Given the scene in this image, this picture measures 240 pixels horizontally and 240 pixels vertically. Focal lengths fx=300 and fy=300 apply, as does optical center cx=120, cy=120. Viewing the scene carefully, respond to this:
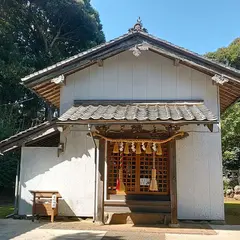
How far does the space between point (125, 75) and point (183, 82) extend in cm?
191

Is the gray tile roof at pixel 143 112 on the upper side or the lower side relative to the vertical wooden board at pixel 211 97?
lower

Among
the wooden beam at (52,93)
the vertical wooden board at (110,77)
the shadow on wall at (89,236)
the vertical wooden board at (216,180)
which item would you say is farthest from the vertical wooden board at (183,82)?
the shadow on wall at (89,236)

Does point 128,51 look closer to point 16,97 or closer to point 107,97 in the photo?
point 107,97

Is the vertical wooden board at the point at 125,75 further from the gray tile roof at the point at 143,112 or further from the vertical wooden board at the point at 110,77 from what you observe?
the gray tile roof at the point at 143,112

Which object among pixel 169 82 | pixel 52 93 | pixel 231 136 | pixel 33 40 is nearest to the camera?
pixel 169 82

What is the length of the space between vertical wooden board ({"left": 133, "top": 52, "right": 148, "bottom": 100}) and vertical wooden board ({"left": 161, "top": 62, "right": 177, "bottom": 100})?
0.60m

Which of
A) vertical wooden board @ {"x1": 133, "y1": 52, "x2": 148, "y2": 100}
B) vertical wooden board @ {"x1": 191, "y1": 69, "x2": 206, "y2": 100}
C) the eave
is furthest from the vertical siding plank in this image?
vertical wooden board @ {"x1": 133, "y1": 52, "x2": 148, "y2": 100}

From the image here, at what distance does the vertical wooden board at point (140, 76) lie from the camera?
32.2ft

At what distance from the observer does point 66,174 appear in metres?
9.36

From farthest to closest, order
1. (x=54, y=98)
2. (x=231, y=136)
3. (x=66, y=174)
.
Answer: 1. (x=231, y=136)
2. (x=54, y=98)
3. (x=66, y=174)

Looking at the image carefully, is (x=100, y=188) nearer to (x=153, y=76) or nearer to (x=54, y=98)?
(x=153, y=76)

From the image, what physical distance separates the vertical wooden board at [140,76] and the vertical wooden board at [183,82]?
1096mm

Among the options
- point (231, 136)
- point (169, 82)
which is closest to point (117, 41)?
point (169, 82)

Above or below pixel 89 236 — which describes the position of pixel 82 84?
above
